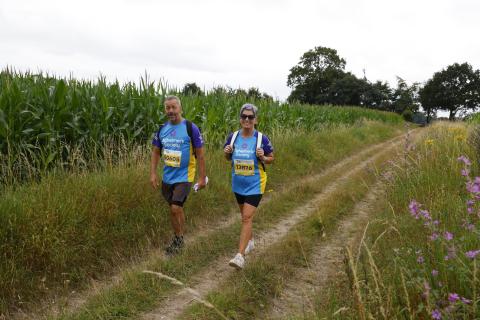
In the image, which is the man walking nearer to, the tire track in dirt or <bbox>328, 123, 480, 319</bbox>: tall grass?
the tire track in dirt

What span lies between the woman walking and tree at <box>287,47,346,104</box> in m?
55.4

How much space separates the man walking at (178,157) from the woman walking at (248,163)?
0.49 metres

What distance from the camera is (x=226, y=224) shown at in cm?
579

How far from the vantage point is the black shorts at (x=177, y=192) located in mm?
4586

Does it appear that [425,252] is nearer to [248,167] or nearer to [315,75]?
[248,167]

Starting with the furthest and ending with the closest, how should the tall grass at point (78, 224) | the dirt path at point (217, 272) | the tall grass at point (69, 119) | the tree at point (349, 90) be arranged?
the tree at point (349, 90) → the tall grass at point (69, 119) → the tall grass at point (78, 224) → the dirt path at point (217, 272)

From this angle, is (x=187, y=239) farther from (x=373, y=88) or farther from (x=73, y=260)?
(x=373, y=88)

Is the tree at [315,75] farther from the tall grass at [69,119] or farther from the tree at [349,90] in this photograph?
the tall grass at [69,119]

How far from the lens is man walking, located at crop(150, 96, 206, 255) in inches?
181

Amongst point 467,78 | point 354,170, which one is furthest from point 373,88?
point 354,170

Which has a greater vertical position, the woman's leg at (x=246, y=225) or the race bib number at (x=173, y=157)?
the race bib number at (x=173, y=157)

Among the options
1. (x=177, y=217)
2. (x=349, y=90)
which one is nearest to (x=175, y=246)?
(x=177, y=217)

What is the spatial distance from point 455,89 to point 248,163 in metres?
62.0

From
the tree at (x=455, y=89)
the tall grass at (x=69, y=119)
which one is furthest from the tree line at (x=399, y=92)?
the tall grass at (x=69, y=119)
